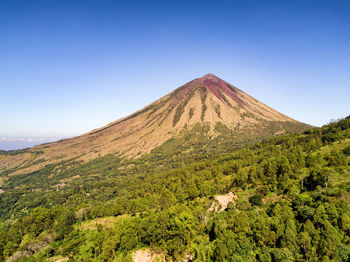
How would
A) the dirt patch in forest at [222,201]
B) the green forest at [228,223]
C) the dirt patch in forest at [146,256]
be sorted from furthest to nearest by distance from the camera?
the dirt patch in forest at [222,201]
the dirt patch in forest at [146,256]
the green forest at [228,223]

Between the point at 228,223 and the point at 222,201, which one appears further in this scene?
the point at 222,201

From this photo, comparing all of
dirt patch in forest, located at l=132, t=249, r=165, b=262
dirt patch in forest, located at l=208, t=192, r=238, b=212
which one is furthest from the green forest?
dirt patch in forest, located at l=208, t=192, r=238, b=212

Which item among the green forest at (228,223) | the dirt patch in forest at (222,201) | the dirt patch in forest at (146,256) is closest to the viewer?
the green forest at (228,223)

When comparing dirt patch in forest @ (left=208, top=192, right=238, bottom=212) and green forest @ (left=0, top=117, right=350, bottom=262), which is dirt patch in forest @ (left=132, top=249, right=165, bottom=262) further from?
dirt patch in forest @ (left=208, top=192, right=238, bottom=212)

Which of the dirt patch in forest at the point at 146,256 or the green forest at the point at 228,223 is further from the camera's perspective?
the dirt patch in forest at the point at 146,256

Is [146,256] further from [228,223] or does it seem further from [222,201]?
[222,201]

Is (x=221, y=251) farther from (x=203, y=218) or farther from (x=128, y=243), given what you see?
(x=128, y=243)

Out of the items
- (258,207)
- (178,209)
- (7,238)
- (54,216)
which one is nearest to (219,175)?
(258,207)

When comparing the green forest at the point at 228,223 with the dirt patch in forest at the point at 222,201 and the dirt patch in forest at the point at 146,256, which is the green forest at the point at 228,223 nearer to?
the dirt patch in forest at the point at 146,256

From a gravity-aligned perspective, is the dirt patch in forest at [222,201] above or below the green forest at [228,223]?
below

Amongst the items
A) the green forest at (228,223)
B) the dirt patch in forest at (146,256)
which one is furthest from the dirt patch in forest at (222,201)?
the dirt patch in forest at (146,256)

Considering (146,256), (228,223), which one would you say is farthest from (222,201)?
(146,256)
